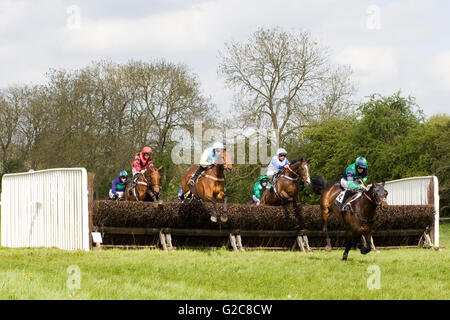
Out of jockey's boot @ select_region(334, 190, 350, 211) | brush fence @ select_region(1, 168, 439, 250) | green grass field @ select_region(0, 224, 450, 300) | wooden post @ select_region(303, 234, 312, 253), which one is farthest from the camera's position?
wooden post @ select_region(303, 234, 312, 253)


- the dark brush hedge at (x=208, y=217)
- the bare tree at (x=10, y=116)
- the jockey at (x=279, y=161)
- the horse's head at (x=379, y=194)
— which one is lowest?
the dark brush hedge at (x=208, y=217)

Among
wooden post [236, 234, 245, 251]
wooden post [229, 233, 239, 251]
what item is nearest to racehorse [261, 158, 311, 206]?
wooden post [236, 234, 245, 251]

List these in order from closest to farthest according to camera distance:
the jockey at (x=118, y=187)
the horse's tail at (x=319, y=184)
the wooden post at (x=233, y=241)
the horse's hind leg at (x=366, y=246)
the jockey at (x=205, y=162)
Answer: the horse's hind leg at (x=366, y=246)
the jockey at (x=205, y=162)
the wooden post at (x=233, y=241)
the horse's tail at (x=319, y=184)
the jockey at (x=118, y=187)

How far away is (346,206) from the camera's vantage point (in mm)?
14484

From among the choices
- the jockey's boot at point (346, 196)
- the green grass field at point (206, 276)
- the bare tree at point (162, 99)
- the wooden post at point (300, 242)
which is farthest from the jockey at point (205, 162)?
the bare tree at point (162, 99)

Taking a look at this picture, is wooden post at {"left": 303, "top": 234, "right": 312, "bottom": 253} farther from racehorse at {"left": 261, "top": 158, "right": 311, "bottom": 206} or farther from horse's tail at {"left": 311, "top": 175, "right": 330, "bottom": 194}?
horse's tail at {"left": 311, "top": 175, "right": 330, "bottom": 194}

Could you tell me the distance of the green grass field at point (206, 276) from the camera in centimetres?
955

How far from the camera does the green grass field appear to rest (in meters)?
9.55

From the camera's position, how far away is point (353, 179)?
14898mm

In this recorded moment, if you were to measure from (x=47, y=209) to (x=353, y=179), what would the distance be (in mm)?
7283

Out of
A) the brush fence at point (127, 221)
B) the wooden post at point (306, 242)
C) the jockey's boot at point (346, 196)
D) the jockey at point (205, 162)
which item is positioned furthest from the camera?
the wooden post at point (306, 242)

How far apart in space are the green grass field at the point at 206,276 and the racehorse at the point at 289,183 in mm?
3531

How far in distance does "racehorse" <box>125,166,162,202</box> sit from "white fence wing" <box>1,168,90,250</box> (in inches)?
113

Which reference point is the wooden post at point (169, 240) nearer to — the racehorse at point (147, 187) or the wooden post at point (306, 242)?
the racehorse at point (147, 187)
